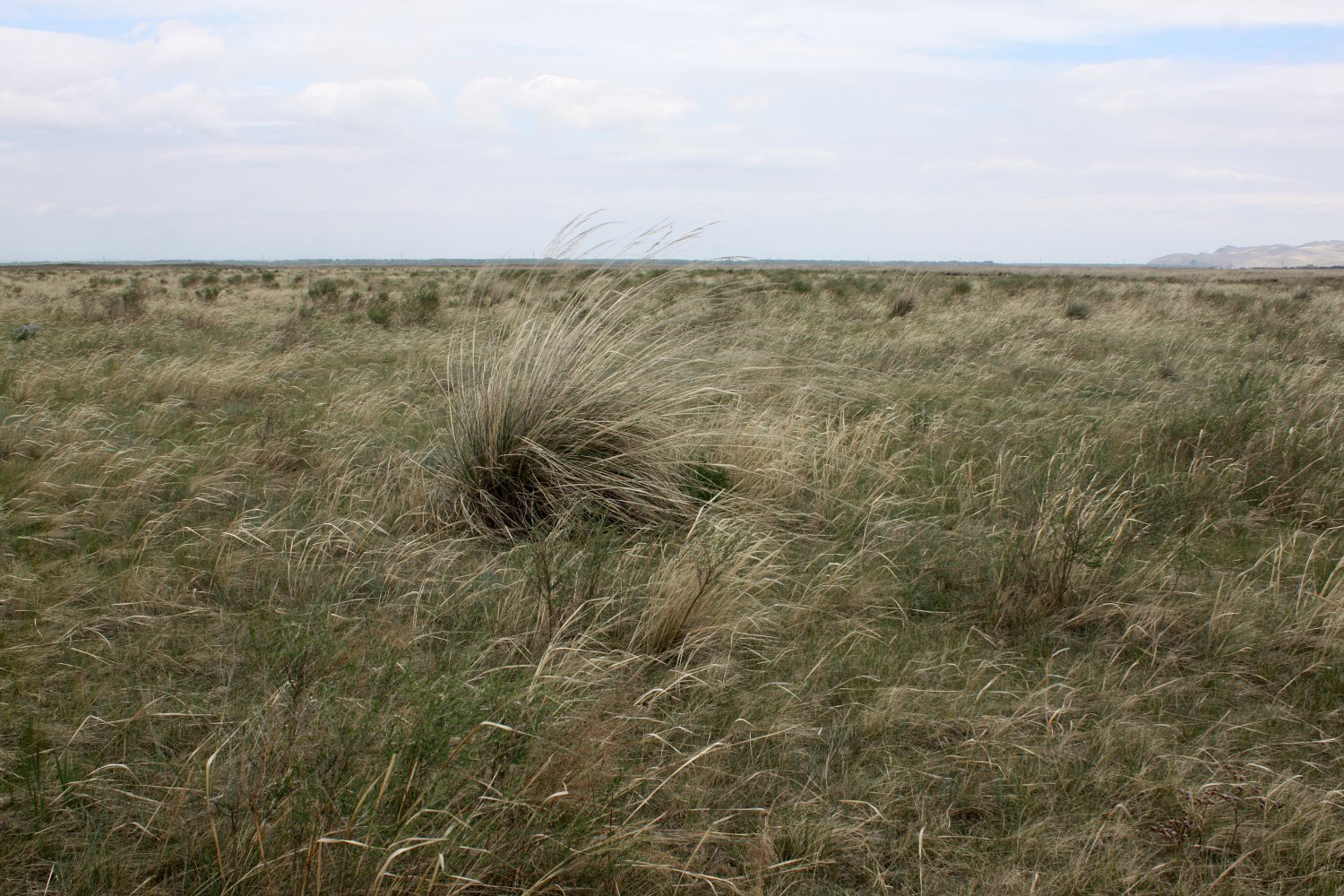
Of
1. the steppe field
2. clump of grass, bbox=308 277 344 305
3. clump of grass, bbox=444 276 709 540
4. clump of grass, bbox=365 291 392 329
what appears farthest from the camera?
clump of grass, bbox=308 277 344 305

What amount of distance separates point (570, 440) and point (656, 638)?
4.52 ft

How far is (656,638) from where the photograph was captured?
2693 millimetres

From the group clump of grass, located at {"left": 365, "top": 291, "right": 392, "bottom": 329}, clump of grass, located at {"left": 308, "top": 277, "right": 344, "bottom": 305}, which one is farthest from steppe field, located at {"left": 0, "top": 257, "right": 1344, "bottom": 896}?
clump of grass, located at {"left": 308, "top": 277, "right": 344, "bottom": 305}

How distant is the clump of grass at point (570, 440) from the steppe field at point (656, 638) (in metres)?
0.02

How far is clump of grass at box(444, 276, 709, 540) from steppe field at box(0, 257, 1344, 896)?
2 centimetres

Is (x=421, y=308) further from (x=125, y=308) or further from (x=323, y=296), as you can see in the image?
(x=323, y=296)

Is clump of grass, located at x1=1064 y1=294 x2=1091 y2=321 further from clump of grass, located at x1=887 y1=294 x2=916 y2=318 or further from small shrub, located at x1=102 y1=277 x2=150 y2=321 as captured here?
small shrub, located at x1=102 y1=277 x2=150 y2=321

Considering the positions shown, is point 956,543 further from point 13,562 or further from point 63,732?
point 13,562

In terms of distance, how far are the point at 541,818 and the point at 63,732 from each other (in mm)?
1301

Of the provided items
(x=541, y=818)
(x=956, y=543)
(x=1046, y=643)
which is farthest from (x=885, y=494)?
(x=541, y=818)

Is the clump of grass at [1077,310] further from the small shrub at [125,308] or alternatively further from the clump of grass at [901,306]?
the small shrub at [125,308]

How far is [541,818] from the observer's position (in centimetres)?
176

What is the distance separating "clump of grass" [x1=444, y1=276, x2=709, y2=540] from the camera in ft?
12.1

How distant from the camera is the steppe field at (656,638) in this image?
5.80 feet
